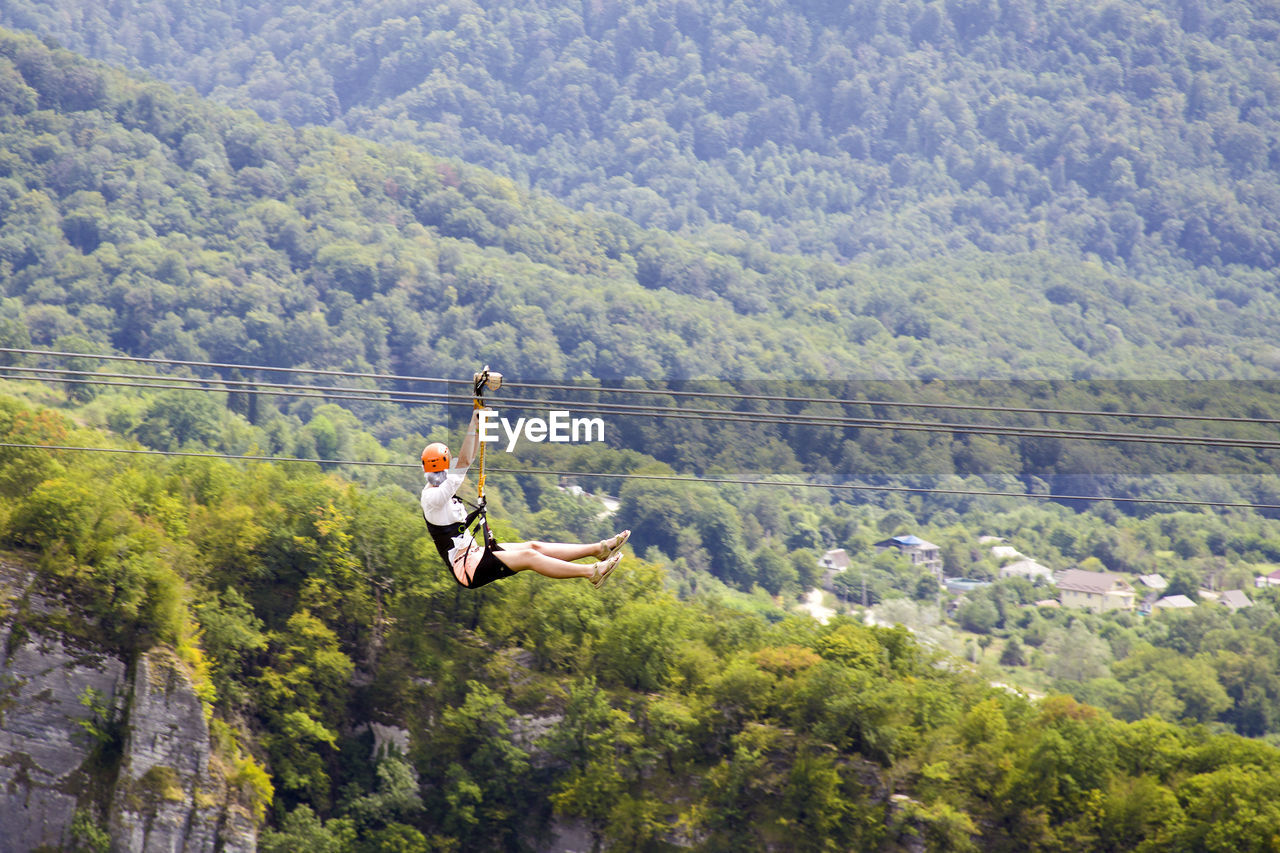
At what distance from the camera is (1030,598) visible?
129 m

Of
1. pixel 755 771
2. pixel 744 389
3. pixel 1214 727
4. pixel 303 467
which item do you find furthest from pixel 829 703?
pixel 744 389

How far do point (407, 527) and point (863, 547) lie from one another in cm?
9774

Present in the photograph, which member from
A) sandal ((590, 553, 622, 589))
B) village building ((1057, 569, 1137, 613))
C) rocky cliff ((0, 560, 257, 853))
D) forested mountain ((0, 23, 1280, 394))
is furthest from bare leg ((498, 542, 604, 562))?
village building ((1057, 569, 1137, 613))

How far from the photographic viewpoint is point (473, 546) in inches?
551

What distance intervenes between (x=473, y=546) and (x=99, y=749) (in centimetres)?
2500

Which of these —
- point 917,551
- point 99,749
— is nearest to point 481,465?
point 99,749

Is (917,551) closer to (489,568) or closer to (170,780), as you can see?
(170,780)

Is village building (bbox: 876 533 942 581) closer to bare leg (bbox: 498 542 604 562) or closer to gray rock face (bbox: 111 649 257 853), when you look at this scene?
gray rock face (bbox: 111 649 257 853)

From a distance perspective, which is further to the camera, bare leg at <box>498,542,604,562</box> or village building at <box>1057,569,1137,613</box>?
village building at <box>1057,569,1137,613</box>

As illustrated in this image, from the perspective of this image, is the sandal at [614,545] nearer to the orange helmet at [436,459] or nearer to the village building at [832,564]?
the orange helmet at [436,459]

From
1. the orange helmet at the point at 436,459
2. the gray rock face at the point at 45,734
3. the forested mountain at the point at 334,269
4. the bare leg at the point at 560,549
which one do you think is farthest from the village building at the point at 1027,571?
the orange helmet at the point at 436,459

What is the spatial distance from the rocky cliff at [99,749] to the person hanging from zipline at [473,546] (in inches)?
956

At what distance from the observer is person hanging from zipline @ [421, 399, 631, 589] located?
44.2ft

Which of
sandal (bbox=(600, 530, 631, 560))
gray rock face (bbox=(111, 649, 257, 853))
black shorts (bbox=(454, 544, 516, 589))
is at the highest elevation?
sandal (bbox=(600, 530, 631, 560))
